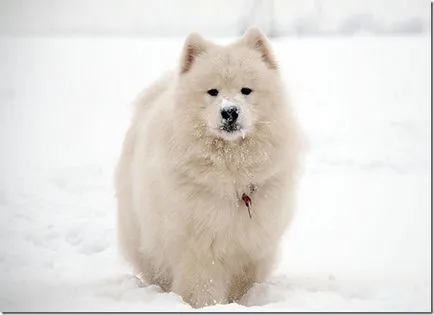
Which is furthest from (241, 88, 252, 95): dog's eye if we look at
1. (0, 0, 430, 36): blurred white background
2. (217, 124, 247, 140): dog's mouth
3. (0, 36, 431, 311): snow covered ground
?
(0, 0, 430, 36): blurred white background

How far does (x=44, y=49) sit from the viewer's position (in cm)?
978

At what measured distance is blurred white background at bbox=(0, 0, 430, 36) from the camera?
6.29m

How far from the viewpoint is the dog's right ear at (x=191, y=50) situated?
14.8 feet

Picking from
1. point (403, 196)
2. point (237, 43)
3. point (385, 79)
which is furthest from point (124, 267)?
point (385, 79)

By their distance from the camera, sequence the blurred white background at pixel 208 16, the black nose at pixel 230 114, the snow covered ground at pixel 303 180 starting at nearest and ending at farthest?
the black nose at pixel 230 114 → the snow covered ground at pixel 303 180 → the blurred white background at pixel 208 16

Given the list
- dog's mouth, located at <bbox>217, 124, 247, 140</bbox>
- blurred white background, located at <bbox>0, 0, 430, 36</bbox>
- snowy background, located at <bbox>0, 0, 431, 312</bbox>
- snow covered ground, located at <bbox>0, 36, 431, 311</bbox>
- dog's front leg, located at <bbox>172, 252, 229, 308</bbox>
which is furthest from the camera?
blurred white background, located at <bbox>0, 0, 430, 36</bbox>

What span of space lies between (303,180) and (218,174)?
482 centimetres

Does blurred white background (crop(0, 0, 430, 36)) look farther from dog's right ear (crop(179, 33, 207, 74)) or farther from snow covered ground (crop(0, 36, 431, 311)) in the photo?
dog's right ear (crop(179, 33, 207, 74))

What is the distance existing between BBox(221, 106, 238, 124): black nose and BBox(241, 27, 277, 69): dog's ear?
0.73 m

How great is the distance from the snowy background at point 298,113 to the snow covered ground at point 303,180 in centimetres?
3

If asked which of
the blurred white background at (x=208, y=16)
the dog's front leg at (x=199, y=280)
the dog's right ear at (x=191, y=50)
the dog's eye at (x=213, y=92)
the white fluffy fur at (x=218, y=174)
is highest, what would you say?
the blurred white background at (x=208, y=16)

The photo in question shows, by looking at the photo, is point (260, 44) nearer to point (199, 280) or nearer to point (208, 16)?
point (199, 280)

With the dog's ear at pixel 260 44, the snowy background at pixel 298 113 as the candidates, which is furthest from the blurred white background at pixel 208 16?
the dog's ear at pixel 260 44

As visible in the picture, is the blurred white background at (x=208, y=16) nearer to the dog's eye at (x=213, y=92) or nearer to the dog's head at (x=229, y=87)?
the dog's head at (x=229, y=87)
